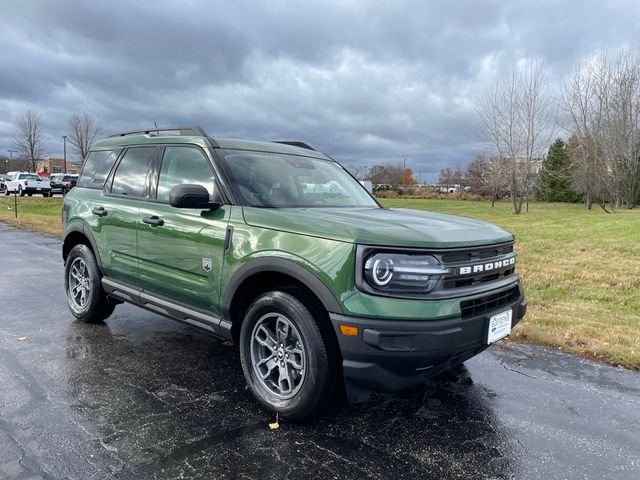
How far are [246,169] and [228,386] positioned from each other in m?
1.72

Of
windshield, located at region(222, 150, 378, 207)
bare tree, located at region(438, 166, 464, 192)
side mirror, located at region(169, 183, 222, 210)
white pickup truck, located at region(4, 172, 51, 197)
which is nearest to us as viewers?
side mirror, located at region(169, 183, 222, 210)

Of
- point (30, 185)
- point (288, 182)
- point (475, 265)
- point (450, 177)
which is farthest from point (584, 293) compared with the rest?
point (450, 177)

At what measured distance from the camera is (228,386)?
3.85 meters

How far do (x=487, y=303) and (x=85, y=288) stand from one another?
4.22 metres

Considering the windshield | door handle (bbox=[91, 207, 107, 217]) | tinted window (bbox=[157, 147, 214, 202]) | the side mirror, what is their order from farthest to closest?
door handle (bbox=[91, 207, 107, 217]), tinted window (bbox=[157, 147, 214, 202]), the windshield, the side mirror

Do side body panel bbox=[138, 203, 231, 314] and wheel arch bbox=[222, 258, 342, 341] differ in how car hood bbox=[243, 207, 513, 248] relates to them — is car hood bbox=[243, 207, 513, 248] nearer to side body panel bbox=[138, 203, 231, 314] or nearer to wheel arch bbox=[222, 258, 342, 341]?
→ wheel arch bbox=[222, 258, 342, 341]

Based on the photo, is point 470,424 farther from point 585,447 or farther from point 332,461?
point 332,461

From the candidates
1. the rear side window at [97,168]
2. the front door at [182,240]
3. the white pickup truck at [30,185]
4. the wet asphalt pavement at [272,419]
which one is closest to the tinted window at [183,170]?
the front door at [182,240]

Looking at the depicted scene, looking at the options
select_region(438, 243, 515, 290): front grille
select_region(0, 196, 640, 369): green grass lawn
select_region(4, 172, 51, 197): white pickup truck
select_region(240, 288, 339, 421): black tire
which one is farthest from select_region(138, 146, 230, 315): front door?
select_region(4, 172, 51, 197): white pickup truck

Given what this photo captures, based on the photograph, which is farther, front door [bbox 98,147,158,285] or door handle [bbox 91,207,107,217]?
door handle [bbox 91,207,107,217]

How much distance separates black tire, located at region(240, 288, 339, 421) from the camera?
304cm

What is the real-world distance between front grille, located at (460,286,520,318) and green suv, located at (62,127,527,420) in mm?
12

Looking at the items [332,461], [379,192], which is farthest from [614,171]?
[332,461]

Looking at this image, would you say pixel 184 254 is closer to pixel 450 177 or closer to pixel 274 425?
pixel 274 425
